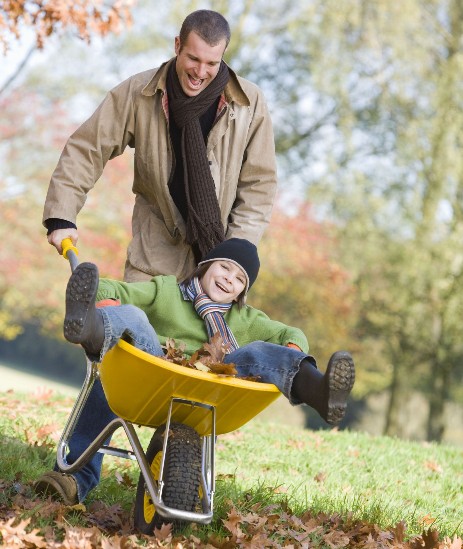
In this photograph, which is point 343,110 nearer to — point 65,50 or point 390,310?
point 390,310

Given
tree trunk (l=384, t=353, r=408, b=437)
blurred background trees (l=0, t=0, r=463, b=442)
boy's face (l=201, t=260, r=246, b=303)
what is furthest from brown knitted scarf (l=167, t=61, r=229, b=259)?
tree trunk (l=384, t=353, r=408, b=437)

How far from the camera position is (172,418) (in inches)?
130

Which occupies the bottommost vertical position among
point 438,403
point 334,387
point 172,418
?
point 438,403

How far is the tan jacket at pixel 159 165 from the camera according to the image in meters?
3.93

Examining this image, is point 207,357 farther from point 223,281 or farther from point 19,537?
point 19,537

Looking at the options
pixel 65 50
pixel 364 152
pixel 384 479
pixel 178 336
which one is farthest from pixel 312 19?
pixel 178 336

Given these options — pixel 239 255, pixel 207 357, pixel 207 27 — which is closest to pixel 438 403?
pixel 239 255

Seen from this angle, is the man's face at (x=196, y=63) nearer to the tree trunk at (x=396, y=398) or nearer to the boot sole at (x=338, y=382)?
the boot sole at (x=338, y=382)

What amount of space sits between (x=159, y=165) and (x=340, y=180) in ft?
39.9

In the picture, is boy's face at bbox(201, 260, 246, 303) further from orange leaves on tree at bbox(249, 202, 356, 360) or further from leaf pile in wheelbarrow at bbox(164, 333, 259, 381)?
orange leaves on tree at bbox(249, 202, 356, 360)

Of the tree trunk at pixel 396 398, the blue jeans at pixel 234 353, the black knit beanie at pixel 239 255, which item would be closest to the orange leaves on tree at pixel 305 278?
the tree trunk at pixel 396 398

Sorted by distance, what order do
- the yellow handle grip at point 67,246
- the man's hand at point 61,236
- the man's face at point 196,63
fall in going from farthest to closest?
1. the man's hand at point 61,236
2. the man's face at point 196,63
3. the yellow handle grip at point 67,246

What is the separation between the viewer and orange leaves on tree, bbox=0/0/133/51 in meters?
6.90

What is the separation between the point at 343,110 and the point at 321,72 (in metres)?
0.81
